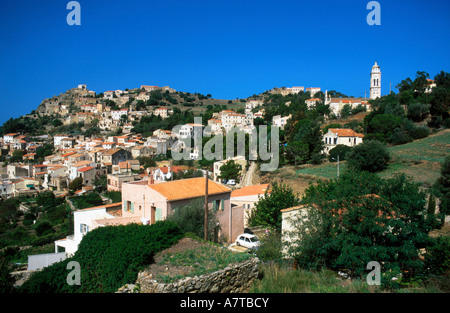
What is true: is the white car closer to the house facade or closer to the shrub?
the house facade

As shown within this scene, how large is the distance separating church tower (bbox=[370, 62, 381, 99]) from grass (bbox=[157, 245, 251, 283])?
2973 inches

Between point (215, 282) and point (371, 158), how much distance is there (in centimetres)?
2676

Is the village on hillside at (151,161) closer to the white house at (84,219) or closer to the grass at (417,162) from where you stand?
the white house at (84,219)

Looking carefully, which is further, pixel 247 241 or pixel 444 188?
pixel 444 188

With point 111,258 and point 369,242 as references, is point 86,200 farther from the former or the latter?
point 369,242

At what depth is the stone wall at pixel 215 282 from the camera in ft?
17.4

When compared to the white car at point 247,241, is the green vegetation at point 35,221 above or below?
below

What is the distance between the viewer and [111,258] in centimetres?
674

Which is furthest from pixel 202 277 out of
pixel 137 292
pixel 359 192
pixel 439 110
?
pixel 439 110

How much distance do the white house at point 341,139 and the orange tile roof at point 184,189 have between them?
30.0m

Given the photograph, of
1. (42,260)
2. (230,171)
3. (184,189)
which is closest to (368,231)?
(184,189)

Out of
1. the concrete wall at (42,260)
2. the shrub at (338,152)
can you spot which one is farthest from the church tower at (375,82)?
the concrete wall at (42,260)

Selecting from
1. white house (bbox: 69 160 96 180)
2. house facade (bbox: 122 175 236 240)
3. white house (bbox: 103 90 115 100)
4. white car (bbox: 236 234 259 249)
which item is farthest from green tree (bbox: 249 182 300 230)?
white house (bbox: 103 90 115 100)

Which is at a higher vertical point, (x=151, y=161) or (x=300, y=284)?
(x=151, y=161)
